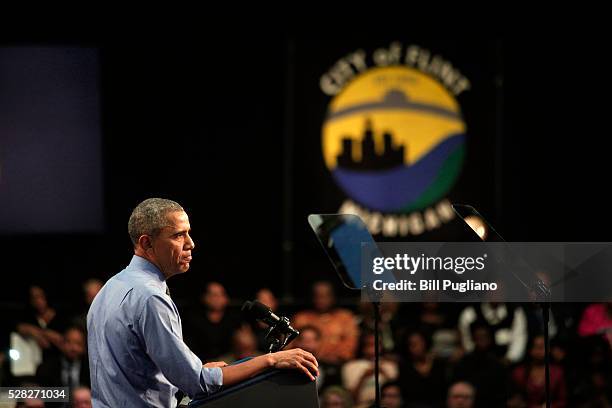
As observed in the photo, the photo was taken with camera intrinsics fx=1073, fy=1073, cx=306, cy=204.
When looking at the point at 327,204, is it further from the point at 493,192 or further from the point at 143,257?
the point at 143,257

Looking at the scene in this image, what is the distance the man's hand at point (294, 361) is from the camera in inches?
117

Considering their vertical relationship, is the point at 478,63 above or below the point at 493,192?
above

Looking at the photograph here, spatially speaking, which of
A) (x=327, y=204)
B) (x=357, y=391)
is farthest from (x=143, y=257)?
(x=327, y=204)

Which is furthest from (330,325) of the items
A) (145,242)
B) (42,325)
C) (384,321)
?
(145,242)

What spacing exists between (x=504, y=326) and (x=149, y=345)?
476 cm

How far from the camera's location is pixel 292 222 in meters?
8.35

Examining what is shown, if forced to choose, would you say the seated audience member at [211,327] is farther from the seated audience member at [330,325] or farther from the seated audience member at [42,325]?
the seated audience member at [42,325]

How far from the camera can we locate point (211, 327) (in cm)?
704

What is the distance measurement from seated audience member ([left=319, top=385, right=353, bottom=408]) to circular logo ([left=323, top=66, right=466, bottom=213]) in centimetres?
248

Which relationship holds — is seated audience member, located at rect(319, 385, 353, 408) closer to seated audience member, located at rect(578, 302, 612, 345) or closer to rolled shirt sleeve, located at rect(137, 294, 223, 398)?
seated audience member, located at rect(578, 302, 612, 345)

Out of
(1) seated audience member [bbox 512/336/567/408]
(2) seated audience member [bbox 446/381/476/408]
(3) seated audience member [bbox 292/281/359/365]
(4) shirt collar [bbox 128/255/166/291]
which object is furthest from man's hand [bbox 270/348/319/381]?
(1) seated audience member [bbox 512/336/567/408]

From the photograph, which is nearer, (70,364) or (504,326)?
(70,364)

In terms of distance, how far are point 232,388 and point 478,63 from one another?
5706mm

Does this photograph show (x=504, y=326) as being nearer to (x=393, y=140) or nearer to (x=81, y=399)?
(x=393, y=140)
